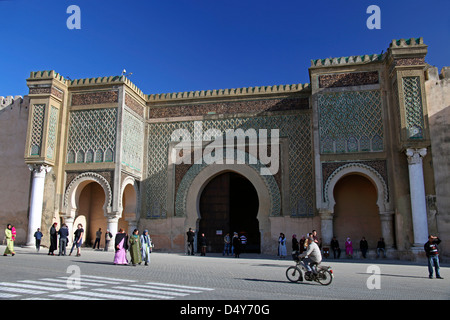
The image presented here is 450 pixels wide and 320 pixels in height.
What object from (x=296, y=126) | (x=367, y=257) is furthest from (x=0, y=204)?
(x=367, y=257)

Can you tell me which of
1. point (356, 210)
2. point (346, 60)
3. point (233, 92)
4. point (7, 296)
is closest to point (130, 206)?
point (233, 92)

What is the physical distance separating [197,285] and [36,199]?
9.26m

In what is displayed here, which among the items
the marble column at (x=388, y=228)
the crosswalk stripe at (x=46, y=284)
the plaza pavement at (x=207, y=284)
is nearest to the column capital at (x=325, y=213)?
the marble column at (x=388, y=228)

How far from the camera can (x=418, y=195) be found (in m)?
11.9

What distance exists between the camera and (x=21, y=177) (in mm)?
14852

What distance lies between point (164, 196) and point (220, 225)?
84.3 inches

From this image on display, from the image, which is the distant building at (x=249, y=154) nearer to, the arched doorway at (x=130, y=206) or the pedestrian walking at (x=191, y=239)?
the arched doorway at (x=130, y=206)

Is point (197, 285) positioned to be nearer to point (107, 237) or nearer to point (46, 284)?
point (46, 284)

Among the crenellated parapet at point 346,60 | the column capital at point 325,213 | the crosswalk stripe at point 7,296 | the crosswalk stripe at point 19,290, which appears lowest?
the crosswalk stripe at point 7,296

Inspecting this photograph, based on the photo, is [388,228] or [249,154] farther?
[249,154]

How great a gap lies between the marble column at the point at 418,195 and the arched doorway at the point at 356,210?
1.81 m

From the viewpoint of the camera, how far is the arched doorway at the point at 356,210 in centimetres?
1360

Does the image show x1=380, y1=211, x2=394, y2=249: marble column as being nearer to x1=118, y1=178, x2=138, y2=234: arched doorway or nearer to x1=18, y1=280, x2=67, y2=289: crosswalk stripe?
x1=118, y1=178, x2=138, y2=234: arched doorway
